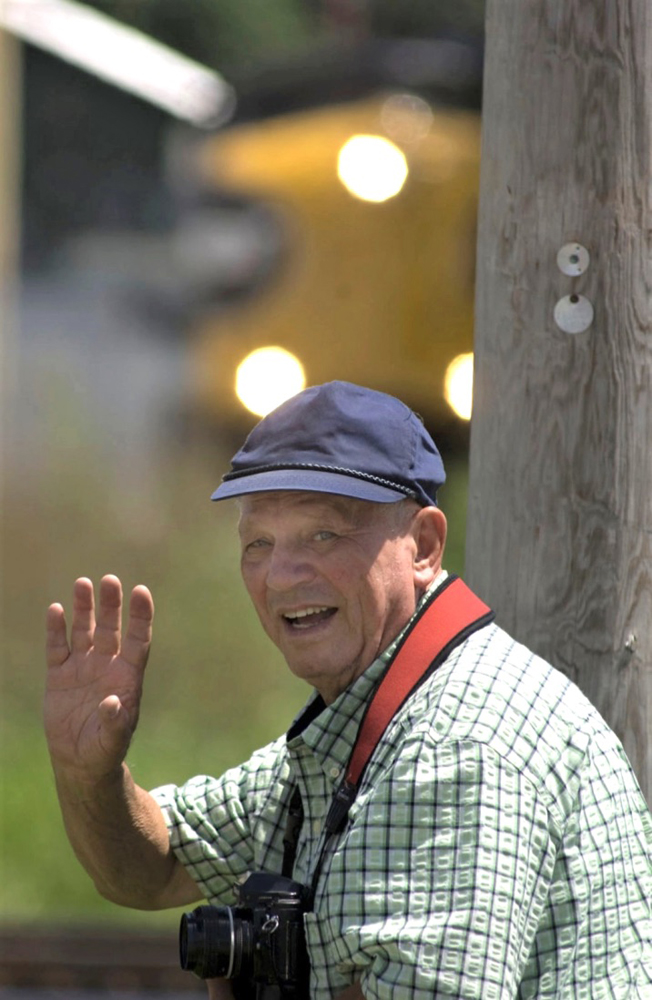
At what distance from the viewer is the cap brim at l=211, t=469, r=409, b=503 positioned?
2.21m

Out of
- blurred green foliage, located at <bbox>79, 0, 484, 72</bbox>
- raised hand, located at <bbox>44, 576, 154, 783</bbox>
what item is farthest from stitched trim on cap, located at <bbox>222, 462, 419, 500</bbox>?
blurred green foliage, located at <bbox>79, 0, 484, 72</bbox>

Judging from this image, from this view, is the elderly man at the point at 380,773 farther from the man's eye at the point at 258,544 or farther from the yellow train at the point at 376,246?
the yellow train at the point at 376,246

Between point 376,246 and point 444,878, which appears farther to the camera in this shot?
point 376,246

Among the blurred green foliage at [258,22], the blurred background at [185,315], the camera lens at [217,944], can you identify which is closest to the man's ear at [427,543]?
the camera lens at [217,944]

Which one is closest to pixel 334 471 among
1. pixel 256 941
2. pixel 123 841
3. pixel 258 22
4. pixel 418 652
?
pixel 418 652

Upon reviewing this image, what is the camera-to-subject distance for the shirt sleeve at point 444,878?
73.5 inches

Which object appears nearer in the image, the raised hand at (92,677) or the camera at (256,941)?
the camera at (256,941)

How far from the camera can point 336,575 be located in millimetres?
2281

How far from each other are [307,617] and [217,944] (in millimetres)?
561

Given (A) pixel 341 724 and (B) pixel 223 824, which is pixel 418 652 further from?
(B) pixel 223 824

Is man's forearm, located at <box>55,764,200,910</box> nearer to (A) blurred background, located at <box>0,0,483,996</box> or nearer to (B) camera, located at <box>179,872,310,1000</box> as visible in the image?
(B) camera, located at <box>179,872,310,1000</box>

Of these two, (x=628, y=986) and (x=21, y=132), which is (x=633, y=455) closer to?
(x=628, y=986)

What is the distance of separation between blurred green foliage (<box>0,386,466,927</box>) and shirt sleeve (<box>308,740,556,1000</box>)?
169 inches

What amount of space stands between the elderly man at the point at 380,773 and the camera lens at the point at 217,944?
101 millimetres
